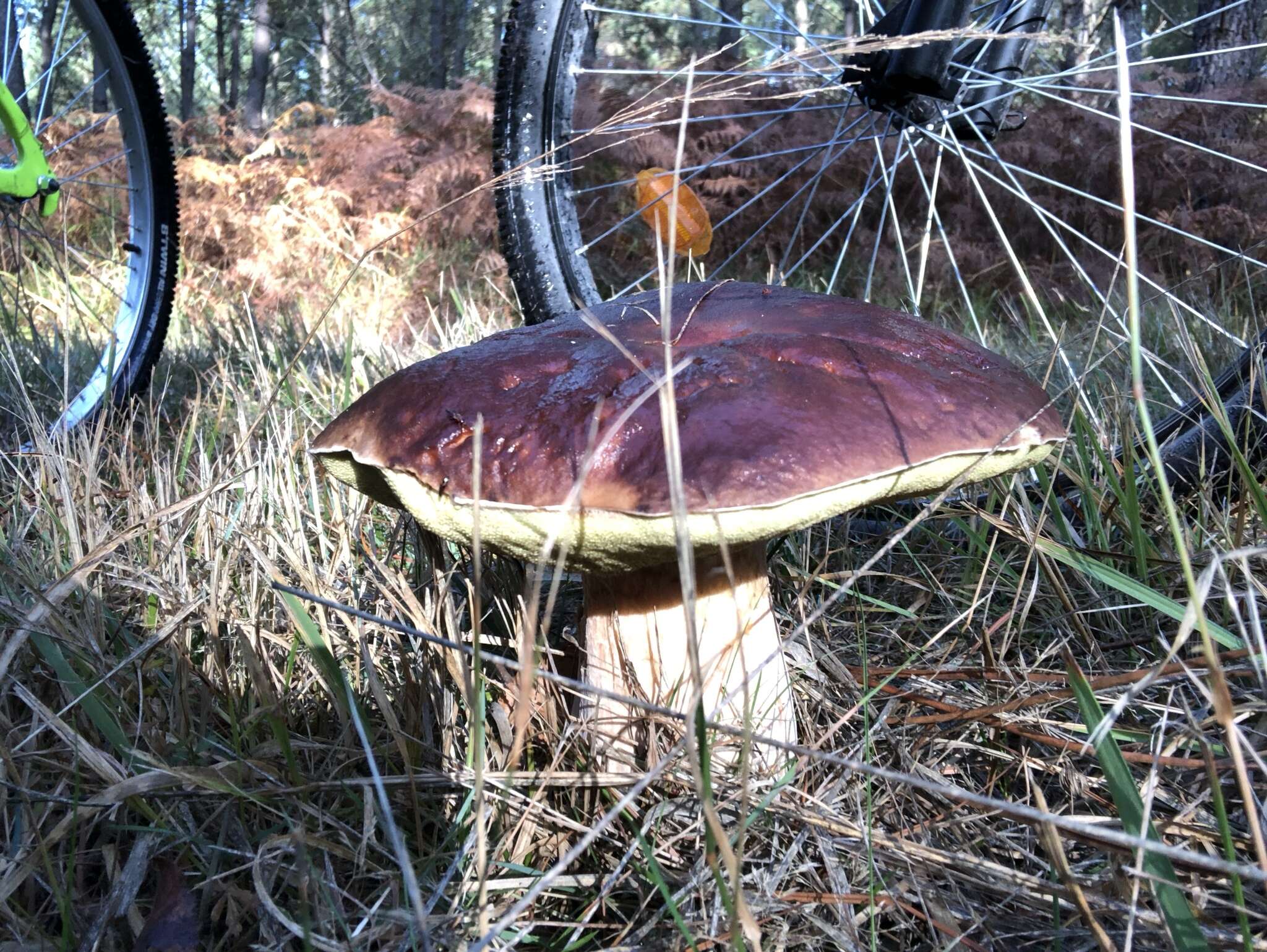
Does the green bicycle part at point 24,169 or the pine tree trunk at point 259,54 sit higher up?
the pine tree trunk at point 259,54

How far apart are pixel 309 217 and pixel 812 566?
5.07 metres

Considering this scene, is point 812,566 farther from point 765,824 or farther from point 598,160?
point 598,160

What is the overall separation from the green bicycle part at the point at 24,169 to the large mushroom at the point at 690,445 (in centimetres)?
170

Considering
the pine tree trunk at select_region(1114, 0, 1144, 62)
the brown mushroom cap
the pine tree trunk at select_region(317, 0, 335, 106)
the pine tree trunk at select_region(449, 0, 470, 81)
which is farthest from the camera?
the pine tree trunk at select_region(317, 0, 335, 106)

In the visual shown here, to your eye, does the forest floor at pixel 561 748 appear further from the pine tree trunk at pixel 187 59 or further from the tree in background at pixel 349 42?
the pine tree trunk at pixel 187 59

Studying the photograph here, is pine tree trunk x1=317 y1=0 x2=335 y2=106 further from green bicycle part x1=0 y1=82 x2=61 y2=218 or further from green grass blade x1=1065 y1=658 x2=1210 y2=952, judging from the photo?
green grass blade x1=1065 y1=658 x2=1210 y2=952

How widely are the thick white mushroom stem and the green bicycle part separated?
Answer: 1931 mm

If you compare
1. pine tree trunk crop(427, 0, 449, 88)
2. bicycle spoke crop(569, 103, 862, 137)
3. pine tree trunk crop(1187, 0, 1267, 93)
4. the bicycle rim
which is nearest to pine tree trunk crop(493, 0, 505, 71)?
pine tree trunk crop(427, 0, 449, 88)

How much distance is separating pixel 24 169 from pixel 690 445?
2.19 meters

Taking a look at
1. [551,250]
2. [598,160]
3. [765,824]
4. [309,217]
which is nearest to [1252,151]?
[598,160]

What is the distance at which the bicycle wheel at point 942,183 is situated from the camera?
78.4 inches

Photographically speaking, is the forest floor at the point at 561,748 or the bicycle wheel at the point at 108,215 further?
the bicycle wheel at the point at 108,215

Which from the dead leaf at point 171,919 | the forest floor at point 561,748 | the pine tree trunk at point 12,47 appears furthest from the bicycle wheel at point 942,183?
the dead leaf at point 171,919

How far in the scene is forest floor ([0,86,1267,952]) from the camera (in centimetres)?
77
